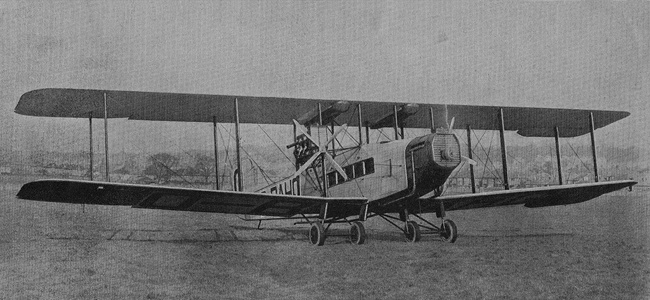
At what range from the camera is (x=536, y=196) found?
12023 mm

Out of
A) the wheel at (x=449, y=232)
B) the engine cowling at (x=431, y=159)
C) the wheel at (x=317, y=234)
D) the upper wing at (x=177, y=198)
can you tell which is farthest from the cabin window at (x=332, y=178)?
the wheel at (x=449, y=232)

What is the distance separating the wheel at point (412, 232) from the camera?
34.1 ft

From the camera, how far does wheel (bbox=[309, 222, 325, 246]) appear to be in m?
9.58

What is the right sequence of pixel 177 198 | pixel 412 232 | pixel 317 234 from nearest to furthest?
pixel 177 198
pixel 317 234
pixel 412 232

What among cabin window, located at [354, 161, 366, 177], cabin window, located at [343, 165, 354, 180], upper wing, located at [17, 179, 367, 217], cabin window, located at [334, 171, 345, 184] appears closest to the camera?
upper wing, located at [17, 179, 367, 217]

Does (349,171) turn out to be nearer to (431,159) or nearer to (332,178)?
(332,178)

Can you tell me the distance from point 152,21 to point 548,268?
6.93 meters

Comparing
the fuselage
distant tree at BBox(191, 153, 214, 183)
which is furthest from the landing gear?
distant tree at BBox(191, 153, 214, 183)

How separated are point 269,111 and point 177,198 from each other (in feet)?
12.3

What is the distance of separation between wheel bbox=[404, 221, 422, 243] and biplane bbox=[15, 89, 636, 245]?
0.9 inches

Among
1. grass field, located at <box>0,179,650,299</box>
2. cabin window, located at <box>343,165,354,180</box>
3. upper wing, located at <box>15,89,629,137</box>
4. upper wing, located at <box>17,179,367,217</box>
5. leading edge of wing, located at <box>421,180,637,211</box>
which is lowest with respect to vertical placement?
grass field, located at <box>0,179,650,299</box>

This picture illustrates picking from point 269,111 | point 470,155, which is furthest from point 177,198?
point 470,155

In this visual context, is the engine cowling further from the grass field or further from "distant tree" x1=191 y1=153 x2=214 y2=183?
"distant tree" x1=191 y1=153 x2=214 y2=183

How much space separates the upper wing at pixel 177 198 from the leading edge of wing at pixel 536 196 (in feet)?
8.67
